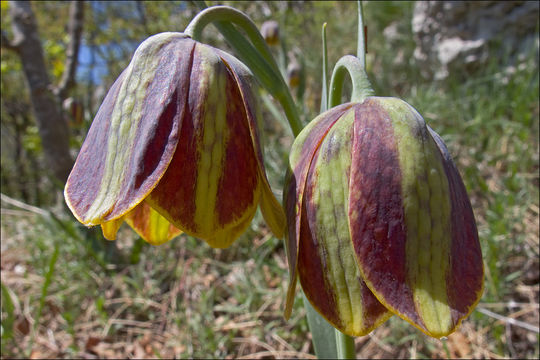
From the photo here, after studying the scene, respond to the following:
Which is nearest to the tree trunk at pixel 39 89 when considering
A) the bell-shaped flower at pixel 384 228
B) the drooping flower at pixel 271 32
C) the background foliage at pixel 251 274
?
the background foliage at pixel 251 274

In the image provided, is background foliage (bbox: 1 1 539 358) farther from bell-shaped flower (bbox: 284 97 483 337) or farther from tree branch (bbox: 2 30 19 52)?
bell-shaped flower (bbox: 284 97 483 337)

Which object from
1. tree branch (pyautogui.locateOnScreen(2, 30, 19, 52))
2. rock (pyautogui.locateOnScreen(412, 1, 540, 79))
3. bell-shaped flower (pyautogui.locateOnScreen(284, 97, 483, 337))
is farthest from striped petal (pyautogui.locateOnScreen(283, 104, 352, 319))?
rock (pyautogui.locateOnScreen(412, 1, 540, 79))

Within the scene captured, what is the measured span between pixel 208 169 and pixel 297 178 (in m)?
0.13

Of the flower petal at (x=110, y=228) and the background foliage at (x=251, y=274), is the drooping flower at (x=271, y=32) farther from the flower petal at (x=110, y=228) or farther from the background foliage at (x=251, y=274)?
the flower petal at (x=110, y=228)

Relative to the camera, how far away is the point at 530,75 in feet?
6.78

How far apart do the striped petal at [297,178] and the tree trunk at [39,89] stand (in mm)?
1622

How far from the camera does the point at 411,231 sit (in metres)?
0.56

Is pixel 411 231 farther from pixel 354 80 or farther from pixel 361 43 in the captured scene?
pixel 361 43

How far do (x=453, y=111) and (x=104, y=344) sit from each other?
1816 millimetres

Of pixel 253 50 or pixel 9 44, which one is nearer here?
pixel 253 50

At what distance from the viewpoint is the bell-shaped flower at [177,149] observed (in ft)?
1.98

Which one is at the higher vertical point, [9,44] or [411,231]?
[9,44]

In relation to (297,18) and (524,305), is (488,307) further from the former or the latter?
(297,18)

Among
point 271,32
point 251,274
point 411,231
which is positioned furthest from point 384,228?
point 271,32
